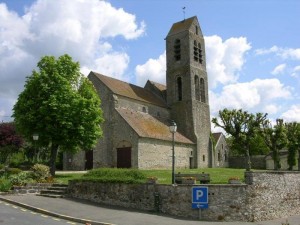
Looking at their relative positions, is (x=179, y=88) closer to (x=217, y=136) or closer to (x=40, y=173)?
(x=217, y=136)

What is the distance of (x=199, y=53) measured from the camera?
5134 cm

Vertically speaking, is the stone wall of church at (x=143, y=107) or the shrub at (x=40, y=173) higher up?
the stone wall of church at (x=143, y=107)

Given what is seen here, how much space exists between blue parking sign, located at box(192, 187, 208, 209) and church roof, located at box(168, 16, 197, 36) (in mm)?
36243

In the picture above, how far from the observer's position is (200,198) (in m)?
17.4

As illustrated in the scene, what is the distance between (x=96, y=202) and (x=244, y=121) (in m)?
21.8

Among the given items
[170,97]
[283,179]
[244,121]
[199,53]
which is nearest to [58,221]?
[283,179]

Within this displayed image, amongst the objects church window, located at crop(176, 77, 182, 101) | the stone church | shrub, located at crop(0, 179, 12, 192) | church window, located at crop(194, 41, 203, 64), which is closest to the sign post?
shrub, located at crop(0, 179, 12, 192)

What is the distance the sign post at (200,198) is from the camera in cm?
1730

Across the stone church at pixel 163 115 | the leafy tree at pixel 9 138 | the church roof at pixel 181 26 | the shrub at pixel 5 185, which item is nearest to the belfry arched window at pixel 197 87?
the stone church at pixel 163 115

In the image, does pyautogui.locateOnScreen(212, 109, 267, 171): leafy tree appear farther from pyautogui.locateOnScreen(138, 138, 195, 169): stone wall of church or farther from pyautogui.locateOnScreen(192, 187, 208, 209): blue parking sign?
pyautogui.locateOnScreen(192, 187, 208, 209): blue parking sign

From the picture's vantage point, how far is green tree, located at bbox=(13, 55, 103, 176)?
28.5 m

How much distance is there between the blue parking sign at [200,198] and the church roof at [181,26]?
3624cm

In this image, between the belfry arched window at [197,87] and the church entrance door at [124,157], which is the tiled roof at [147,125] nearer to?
the church entrance door at [124,157]

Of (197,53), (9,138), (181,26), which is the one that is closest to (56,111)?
(9,138)
